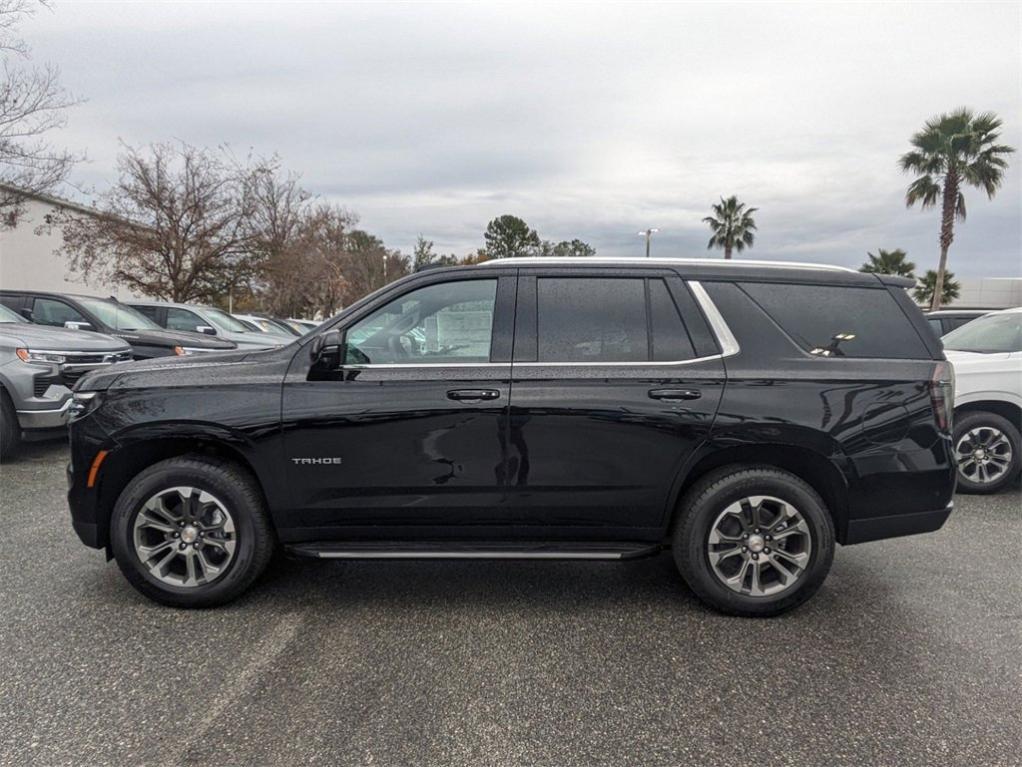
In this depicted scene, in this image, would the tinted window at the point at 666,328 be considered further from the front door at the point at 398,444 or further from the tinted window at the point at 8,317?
the tinted window at the point at 8,317

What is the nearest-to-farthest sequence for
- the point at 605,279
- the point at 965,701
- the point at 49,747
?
the point at 49,747 < the point at 965,701 < the point at 605,279

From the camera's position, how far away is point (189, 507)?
3449mm

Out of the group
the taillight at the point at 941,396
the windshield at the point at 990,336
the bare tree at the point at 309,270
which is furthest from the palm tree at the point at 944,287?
the taillight at the point at 941,396

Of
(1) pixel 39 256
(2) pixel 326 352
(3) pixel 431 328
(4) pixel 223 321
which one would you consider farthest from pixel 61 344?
(1) pixel 39 256

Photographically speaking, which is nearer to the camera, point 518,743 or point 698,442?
point 518,743

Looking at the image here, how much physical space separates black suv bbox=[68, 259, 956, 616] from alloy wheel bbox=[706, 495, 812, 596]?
0.01 m

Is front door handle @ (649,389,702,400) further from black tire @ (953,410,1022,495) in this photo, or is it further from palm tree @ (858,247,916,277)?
palm tree @ (858,247,916,277)

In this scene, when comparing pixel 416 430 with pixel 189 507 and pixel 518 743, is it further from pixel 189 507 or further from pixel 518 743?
pixel 518 743

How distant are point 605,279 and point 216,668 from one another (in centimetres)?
264

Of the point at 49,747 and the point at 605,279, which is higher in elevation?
the point at 605,279

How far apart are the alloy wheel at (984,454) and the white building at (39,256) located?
25.9m

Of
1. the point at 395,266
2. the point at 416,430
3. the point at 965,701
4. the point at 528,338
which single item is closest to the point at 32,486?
the point at 416,430

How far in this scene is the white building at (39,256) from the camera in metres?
25.0

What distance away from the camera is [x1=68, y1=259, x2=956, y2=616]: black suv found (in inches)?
133
